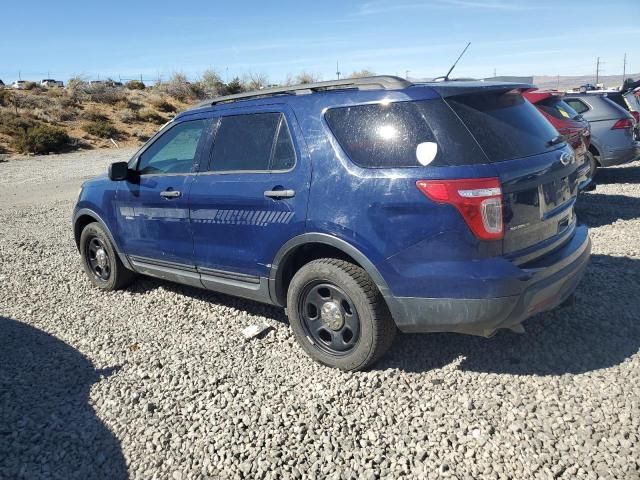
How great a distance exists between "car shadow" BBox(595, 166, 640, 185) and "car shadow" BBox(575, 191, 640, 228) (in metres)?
1.84

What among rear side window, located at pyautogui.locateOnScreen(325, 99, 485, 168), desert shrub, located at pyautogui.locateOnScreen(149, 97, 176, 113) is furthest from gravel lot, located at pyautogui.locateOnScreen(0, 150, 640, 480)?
desert shrub, located at pyautogui.locateOnScreen(149, 97, 176, 113)

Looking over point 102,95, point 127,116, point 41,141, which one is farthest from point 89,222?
point 102,95

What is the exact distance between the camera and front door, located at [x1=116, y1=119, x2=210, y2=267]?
14.6ft

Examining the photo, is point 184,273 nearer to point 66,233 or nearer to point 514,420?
point 514,420

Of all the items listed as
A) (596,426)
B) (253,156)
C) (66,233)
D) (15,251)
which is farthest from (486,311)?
(66,233)

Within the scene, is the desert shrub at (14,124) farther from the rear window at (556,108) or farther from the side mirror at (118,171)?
the rear window at (556,108)

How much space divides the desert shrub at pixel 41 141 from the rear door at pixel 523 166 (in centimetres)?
2565

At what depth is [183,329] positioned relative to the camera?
455 cm

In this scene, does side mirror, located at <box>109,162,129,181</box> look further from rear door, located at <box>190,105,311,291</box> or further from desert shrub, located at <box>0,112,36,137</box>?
desert shrub, located at <box>0,112,36,137</box>

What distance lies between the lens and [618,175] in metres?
11.4

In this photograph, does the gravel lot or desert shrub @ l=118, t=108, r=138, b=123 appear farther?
desert shrub @ l=118, t=108, r=138, b=123

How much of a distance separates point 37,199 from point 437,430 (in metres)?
12.6

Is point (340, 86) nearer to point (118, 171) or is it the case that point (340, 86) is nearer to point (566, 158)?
point (566, 158)

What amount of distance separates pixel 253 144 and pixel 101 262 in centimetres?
266
